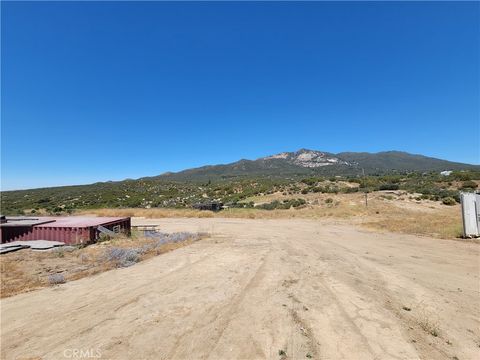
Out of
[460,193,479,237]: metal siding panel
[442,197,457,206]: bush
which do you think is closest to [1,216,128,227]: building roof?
[460,193,479,237]: metal siding panel

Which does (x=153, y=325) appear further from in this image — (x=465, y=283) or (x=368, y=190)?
(x=368, y=190)

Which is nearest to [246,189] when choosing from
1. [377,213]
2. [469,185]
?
[377,213]

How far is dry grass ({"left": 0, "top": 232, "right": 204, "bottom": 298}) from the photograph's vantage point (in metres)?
9.42

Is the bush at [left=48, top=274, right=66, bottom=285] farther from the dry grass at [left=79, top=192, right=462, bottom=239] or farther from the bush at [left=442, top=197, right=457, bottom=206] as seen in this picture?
the bush at [left=442, top=197, right=457, bottom=206]

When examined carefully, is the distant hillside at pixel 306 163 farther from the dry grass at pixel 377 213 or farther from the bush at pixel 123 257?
the bush at pixel 123 257

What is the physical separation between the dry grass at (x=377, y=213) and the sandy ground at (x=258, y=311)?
8.74 meters

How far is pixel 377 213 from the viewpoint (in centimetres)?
2794

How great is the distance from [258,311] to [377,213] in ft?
80.3

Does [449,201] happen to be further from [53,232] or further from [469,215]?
[53,232]

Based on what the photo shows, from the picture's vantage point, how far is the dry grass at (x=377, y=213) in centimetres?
2028

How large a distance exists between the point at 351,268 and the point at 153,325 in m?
7.03

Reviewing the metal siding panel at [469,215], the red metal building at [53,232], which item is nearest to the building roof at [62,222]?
the red metal building at [53,232]

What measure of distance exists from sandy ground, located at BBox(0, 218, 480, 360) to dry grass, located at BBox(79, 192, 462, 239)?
8.74 meters

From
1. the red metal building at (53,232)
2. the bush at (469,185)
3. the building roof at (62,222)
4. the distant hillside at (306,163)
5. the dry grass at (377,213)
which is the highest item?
the distant hillside at (306,163)
